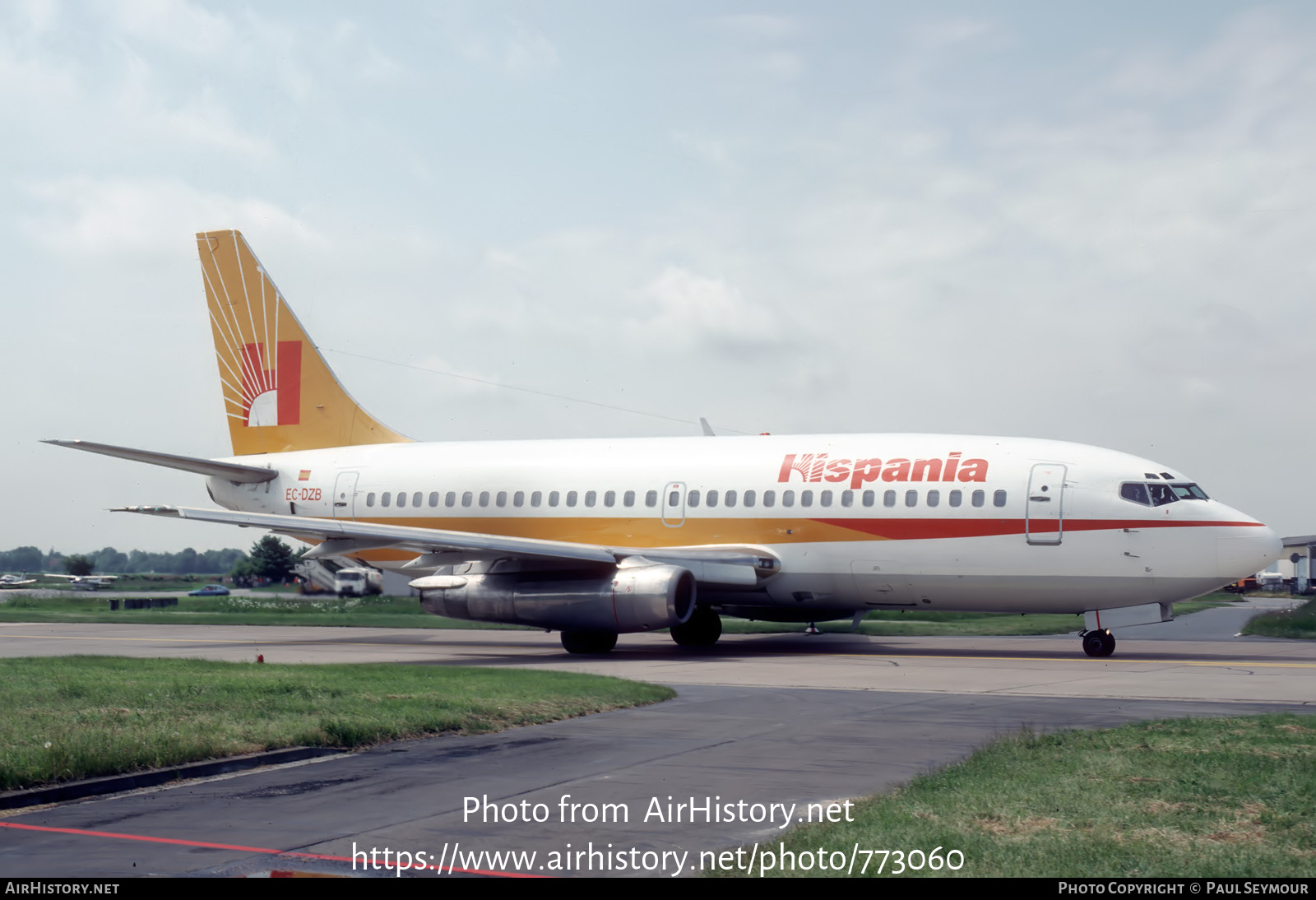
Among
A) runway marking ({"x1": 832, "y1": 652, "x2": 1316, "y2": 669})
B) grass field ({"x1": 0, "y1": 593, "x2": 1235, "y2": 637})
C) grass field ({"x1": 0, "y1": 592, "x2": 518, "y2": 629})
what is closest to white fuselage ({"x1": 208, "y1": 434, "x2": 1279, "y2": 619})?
runway marking ({"x1": 832, "y1": 652, "x2": 1316, "y2": 669})

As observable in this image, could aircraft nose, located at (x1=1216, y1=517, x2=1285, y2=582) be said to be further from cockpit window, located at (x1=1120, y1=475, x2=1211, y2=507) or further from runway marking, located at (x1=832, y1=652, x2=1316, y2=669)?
runway marking, located at (x1=832, y1=652, x2=1316, y2=669)

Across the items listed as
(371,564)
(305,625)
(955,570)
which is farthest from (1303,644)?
(305,625)

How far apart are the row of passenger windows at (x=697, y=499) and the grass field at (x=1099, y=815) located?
12346 millimetres

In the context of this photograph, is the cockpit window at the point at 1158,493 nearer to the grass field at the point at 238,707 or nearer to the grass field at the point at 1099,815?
the grass field at the point at 238,707

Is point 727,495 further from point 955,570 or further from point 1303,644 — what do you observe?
point 1303,644

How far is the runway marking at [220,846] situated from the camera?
6.43m

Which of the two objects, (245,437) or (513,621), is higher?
(245,437)

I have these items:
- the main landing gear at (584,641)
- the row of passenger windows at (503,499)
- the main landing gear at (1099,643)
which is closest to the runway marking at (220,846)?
the main landing gear at (584,641)

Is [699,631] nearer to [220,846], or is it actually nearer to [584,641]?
[584,641]

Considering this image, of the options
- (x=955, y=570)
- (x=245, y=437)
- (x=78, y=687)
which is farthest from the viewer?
(x=245, y=437)

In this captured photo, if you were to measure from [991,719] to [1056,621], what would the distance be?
22347mm

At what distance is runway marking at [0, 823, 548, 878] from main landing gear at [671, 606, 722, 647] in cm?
1914

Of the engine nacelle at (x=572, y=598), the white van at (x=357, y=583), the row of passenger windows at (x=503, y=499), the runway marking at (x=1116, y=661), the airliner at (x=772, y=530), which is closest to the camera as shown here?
the runway marking at (x=1116, y=661)

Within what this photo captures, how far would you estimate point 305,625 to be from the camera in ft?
114
